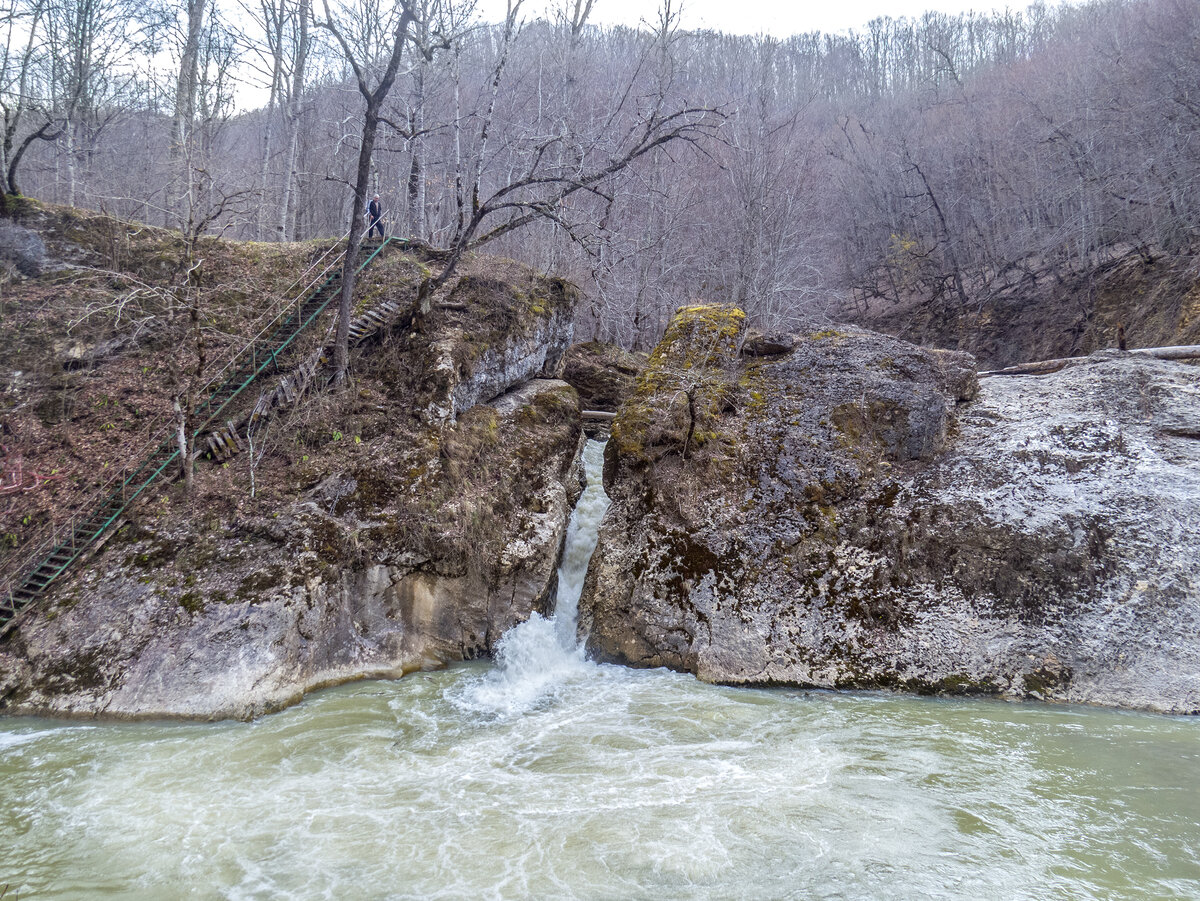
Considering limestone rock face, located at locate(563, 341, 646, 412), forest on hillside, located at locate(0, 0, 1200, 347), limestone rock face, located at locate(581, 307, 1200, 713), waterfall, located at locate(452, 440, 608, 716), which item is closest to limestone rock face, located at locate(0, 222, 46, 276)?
forest on hillside, located at locate(0, 0, 1200, 347)

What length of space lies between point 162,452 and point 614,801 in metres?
7.88

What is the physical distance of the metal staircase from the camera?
7477mm

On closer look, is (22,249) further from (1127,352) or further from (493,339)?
(1127,352)

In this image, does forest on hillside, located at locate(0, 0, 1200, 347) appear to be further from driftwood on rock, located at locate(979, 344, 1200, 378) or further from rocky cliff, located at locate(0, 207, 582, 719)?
driftwood on rock, located at locate(979, 344, 1200, 378)

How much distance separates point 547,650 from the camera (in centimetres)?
820

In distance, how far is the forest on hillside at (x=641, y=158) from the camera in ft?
49.4

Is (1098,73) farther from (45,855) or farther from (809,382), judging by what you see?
(45,855)

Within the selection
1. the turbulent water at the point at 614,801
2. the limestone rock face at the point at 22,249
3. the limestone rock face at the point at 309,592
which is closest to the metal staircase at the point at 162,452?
the limestone rock face at the point at 309,592

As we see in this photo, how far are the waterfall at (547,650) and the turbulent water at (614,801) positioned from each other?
15cm

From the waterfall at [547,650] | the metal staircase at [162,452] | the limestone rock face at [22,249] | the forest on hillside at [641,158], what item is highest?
the forest on hillside at [641,158]

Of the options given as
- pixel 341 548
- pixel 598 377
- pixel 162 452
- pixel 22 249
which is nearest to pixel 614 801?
pixel 341 548

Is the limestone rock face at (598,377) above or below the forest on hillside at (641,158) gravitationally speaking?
below

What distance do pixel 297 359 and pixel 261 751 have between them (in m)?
6.72

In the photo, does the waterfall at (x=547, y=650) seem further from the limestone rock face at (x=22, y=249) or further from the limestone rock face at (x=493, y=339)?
the limestone rock face at (x=22, y=249)
